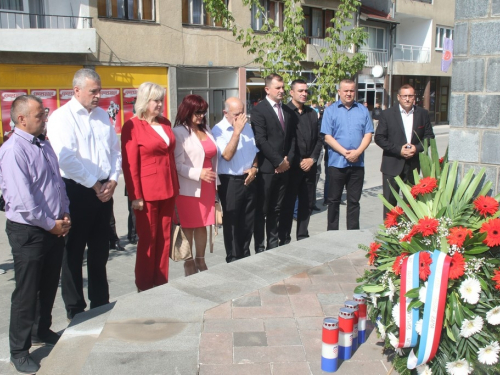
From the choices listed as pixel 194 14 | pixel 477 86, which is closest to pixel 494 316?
pixel 477 86

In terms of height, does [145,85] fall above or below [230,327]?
above

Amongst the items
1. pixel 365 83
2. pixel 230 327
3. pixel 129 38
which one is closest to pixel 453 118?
pixel 230 327

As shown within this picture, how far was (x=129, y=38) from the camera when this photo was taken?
1816cm

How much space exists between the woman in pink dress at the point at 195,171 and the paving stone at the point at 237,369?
7.98ft

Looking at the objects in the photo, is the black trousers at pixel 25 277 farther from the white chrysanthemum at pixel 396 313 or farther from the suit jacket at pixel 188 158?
the white chrysanthemum at pixel 396 313

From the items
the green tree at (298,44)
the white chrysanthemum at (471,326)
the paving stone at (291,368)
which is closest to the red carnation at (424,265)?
the white chrysanthemum at (471,326)

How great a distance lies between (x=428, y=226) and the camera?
126 inches

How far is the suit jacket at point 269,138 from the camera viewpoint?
6.45 meters

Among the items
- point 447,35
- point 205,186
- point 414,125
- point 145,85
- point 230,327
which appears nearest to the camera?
point 230,327

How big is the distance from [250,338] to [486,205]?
165 centimetres

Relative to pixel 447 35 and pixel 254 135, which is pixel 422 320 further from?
pixel 447 35

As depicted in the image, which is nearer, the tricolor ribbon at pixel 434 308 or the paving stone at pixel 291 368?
the tricolor ribbon at pixel 434 308

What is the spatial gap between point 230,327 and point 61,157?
6.45ft

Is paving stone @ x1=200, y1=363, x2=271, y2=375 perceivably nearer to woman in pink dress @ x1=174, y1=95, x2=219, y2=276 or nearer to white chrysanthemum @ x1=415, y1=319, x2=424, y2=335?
white chrysanthemum @ x1=415, y1=319, x2=424, y2=335
